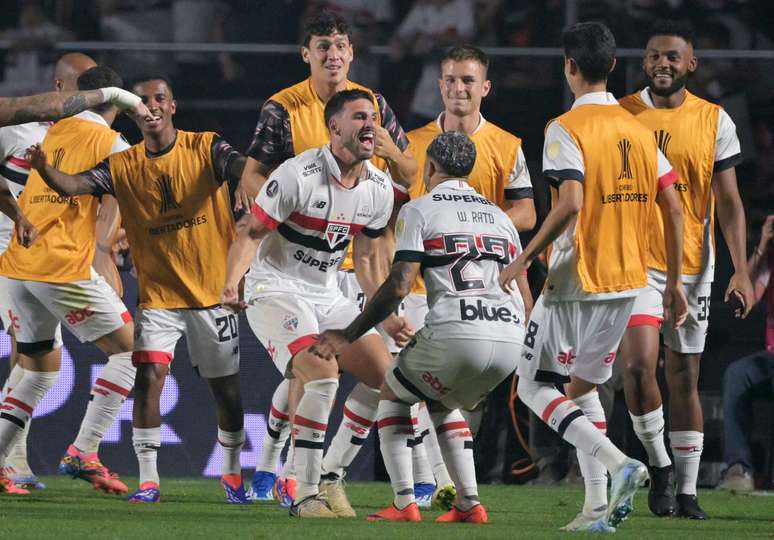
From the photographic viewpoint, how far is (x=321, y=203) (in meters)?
7.25

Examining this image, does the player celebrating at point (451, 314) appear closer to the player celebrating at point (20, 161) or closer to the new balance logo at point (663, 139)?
the new balance logo at point (663, 139)

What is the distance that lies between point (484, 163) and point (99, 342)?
2301mm

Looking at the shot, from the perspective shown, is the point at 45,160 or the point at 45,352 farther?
the point at 45,352

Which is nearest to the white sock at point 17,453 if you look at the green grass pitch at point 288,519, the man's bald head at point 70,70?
the green grass pitch at point 288,519

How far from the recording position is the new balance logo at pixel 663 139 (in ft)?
25.5

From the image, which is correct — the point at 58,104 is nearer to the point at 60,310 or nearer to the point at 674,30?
the point at 60,310

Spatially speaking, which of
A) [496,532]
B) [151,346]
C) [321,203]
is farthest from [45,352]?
[496,532]

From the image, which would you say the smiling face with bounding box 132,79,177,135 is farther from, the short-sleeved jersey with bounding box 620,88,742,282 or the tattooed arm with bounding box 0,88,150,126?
the short-sleeved jersey with bounding box 620,88,742,282

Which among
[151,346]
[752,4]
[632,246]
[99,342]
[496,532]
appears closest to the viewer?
[496,532]

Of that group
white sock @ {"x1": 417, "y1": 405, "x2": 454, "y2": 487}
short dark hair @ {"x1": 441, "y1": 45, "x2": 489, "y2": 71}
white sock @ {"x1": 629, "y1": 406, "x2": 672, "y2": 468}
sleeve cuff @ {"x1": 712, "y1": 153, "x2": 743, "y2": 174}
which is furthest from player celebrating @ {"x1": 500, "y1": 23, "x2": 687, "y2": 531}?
short dark hair @ {"x1": 441, "y1": 45, "x2": 489, "y2": 71}

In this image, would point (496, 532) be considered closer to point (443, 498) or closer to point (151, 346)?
point (443, 498)

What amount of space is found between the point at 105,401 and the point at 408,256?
8.40 feet

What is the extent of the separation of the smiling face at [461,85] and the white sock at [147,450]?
90.3 inches

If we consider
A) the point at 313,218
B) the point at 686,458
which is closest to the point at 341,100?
the point at 313,218
